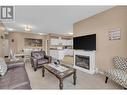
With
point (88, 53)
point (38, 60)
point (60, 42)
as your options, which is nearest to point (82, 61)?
point (88, 53)

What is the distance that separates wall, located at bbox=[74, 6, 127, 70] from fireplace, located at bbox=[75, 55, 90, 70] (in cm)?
41

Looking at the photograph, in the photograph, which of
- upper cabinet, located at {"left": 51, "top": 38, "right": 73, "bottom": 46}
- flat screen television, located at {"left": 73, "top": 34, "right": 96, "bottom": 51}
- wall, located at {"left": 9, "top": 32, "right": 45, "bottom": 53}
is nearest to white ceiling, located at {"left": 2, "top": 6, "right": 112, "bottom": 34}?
flat screen television, located at {"left": 73, "top": 34, "right": 96, "bottom": 51}

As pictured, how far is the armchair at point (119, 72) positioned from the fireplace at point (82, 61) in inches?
51.6

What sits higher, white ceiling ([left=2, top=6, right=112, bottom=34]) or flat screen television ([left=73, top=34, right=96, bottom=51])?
white ceiling ([left=2, top=6, right=112, bottom=34])

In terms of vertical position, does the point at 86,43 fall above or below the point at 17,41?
below

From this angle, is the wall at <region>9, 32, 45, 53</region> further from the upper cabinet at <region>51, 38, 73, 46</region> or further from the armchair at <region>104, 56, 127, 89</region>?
the armchair at <region>104, 56, 127, 89</region>

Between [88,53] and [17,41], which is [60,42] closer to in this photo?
[17,41]

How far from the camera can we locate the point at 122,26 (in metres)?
2.96

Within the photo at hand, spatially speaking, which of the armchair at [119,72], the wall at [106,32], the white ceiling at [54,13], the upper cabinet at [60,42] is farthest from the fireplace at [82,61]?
the upper cabinet at [60,42]

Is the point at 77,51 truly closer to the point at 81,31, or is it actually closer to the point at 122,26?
the point at 81,31

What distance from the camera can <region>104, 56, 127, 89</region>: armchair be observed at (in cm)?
223

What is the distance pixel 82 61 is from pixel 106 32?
1648 mm

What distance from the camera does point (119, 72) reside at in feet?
8.13
